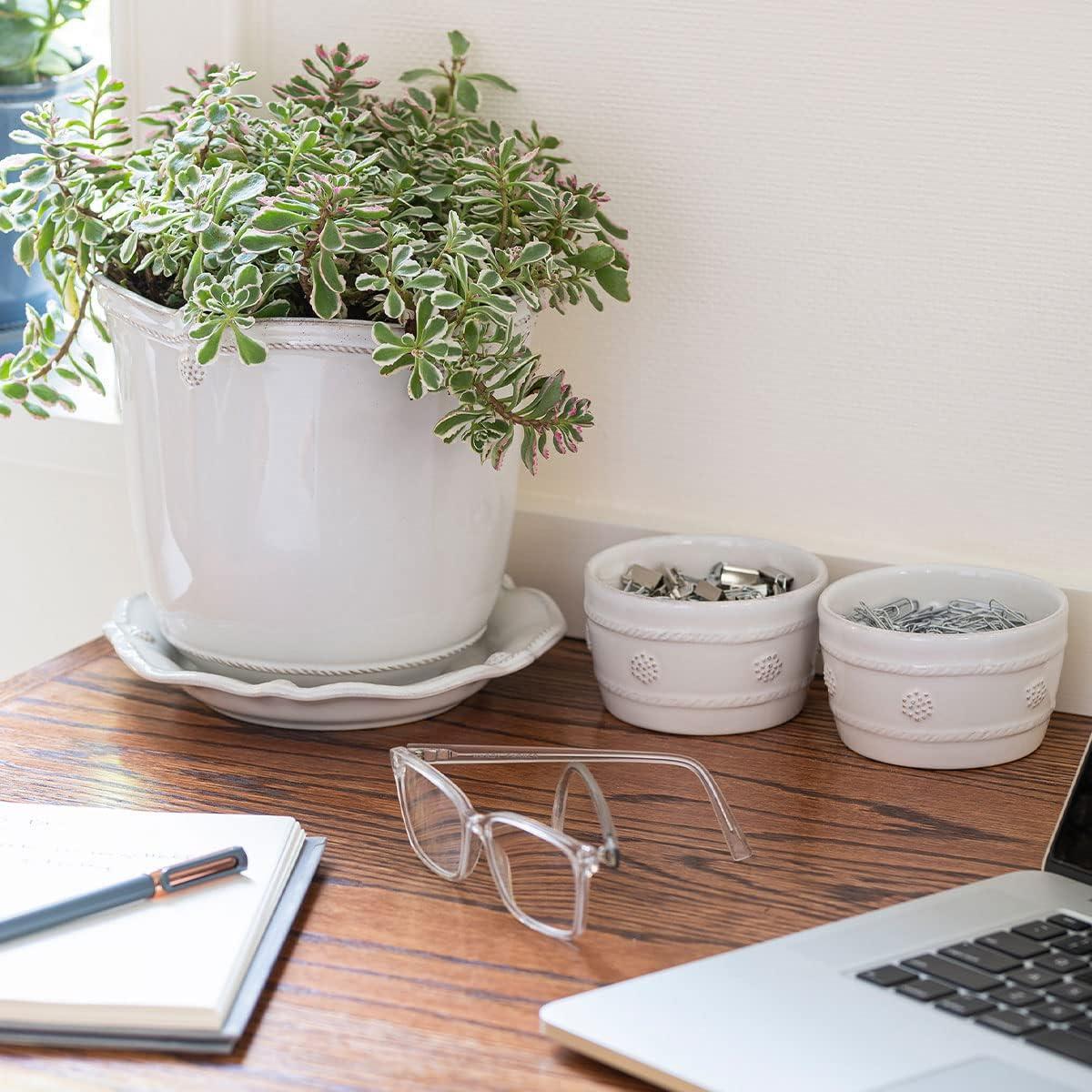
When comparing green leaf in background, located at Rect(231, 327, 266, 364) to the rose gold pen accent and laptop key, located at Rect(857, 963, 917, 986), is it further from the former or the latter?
laptop key, located at Rect(857, 963, 917, 986)

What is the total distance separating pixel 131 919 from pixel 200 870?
1.6 inches

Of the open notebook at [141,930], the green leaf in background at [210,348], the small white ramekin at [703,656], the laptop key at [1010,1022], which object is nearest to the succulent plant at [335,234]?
the green leaf in background at [210,348]

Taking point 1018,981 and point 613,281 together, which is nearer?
point 1018,981

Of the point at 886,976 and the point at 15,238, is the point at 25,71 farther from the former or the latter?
the point at 886,976

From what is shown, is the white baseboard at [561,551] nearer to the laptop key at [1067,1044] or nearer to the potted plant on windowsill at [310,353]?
the potted plant on windowsill at [310,353]

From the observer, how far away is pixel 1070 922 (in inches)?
23.2

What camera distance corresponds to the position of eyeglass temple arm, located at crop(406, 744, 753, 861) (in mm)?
690

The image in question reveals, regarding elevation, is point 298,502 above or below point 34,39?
below

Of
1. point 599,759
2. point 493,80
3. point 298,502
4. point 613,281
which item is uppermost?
point 493,80

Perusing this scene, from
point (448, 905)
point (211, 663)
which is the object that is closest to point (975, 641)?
point (448, 905)

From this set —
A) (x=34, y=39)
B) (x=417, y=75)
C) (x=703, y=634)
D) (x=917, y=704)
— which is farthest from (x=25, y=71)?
(x=917, y=704)

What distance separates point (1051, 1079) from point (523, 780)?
1.14 ft

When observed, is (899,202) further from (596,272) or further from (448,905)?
(448,905)

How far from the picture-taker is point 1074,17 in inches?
30.4
